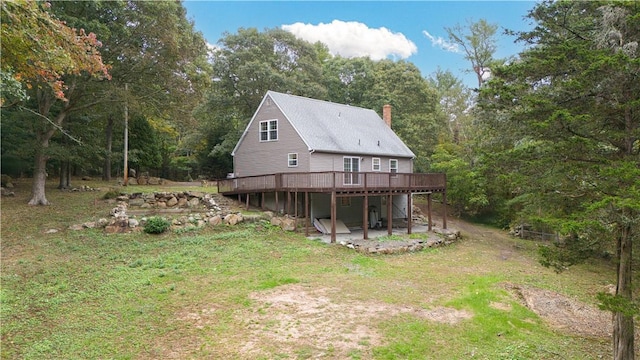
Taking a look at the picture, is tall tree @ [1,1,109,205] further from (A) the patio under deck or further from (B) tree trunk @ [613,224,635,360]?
(B) tree trunk @ [613,224,635,360]

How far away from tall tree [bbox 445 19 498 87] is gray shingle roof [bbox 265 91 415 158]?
12.1 meters

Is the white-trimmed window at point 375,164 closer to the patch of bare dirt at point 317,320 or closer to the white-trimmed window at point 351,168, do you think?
the white-trimmed window at point 351,168

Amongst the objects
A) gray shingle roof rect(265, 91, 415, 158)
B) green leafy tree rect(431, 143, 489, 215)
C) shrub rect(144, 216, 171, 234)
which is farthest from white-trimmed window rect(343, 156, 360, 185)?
shrub rect(144, 216, 171, 234)

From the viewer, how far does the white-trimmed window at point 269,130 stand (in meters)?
20.3

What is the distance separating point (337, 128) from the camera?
21672 mm

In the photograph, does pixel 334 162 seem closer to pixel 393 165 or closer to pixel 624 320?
pixel 393 165

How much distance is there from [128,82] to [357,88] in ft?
65.9

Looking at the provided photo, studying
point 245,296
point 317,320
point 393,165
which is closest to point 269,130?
point 393,165

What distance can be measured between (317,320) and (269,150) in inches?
553

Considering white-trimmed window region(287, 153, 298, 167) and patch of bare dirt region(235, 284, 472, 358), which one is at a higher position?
white-trimmed window region(287, 153, 298, 167)

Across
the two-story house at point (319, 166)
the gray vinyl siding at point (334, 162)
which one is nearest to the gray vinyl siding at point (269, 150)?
the two-story house at point (319, 166)

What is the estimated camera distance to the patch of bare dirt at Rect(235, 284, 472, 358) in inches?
261

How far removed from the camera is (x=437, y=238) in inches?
712

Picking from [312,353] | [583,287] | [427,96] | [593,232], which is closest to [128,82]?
[312,353]
